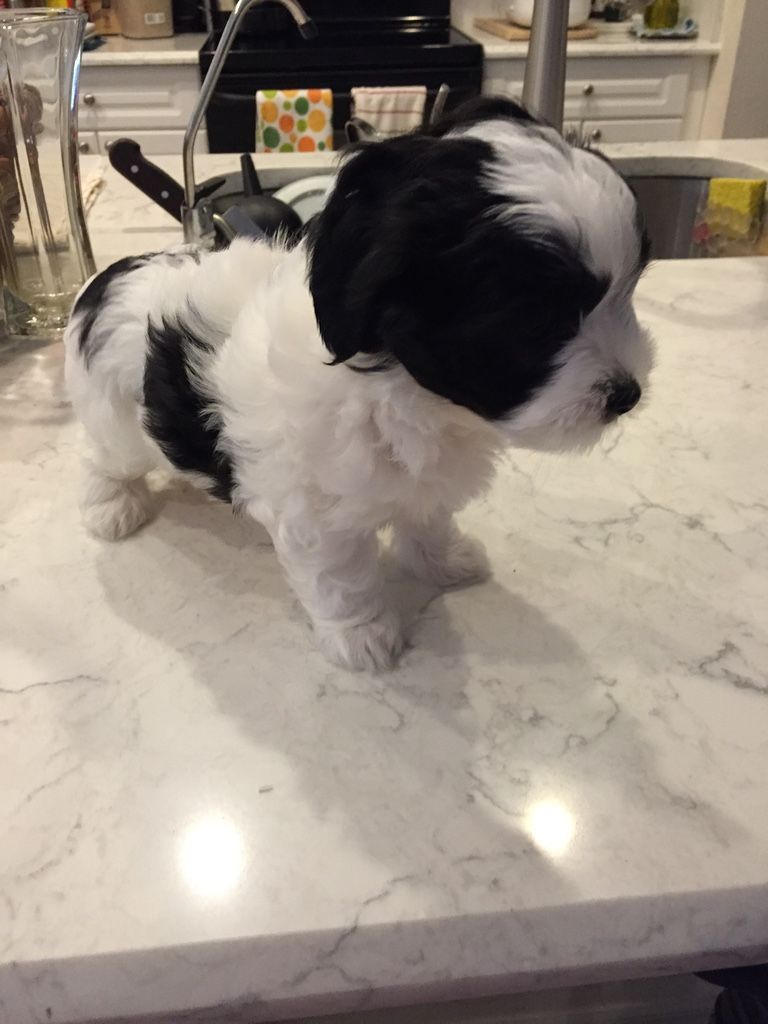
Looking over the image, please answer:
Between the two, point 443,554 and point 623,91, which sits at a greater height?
point 623,91

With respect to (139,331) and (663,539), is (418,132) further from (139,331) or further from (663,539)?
(663,539)

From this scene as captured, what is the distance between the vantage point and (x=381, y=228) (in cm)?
64

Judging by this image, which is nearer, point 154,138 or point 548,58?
point 548,58

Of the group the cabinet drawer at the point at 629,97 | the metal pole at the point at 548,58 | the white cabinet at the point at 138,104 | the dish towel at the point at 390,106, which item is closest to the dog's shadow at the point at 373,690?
the metal pole at the point at 548,58

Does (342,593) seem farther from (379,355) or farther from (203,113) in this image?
(203,113)

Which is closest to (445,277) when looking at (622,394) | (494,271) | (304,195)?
(494,271)

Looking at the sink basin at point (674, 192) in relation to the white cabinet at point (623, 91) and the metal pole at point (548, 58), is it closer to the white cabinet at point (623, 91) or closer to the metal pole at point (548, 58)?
the metal pole at point (548, 58)

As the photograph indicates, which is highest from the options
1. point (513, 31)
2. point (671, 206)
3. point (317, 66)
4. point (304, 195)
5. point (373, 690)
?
Answer: point (513, 31)

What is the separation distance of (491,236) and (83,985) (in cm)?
61

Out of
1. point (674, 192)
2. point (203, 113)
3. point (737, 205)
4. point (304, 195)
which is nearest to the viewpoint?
point (203, 113)

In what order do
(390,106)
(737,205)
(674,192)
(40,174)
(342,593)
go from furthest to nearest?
(390,106) < (674,192) < (737,205) < (40,174) < (342,593)

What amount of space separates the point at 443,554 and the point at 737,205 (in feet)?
4.57

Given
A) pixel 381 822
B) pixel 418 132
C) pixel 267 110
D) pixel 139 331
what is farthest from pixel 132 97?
pixel 381 822

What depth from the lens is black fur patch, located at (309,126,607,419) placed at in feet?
2.06
